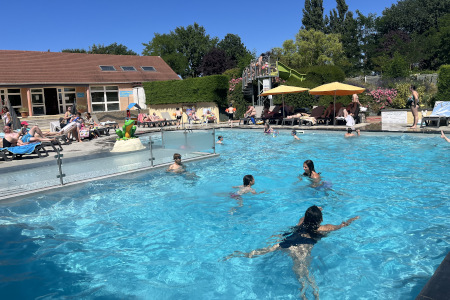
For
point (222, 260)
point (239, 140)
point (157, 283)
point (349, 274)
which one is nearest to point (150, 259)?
point (157, 283)

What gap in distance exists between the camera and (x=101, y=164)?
7938 millimetres

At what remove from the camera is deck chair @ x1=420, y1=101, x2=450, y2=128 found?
13.3 metres

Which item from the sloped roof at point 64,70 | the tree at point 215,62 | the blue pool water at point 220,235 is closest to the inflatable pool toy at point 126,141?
the blue pool water at point 220,235

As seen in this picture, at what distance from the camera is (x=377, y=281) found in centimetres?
393

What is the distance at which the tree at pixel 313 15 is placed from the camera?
60.8 metres

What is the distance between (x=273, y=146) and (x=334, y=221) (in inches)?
286

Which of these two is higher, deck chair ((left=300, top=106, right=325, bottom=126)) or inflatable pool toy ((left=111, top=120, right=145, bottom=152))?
deck chair ((left=300, top=106, right=325, bottom=126))

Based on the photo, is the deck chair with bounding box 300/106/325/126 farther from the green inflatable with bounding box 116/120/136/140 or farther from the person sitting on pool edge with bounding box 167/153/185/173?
the person sitting on pool edge with bounding box 167/153/185/173

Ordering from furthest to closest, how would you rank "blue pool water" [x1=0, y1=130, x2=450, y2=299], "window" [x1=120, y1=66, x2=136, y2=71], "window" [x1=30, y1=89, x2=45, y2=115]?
"window" [x1=120, y1=66, x2=136, y2=71], "window" [x1=30, y1=89, x2=45, y2=115], "blue pool water" [x1=0, y1=130, x2=450, y2=299]

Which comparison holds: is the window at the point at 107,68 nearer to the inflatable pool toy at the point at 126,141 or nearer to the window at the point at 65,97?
the window at the point at 65,97

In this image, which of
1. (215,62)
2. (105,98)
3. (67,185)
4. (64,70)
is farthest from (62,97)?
(215,62)

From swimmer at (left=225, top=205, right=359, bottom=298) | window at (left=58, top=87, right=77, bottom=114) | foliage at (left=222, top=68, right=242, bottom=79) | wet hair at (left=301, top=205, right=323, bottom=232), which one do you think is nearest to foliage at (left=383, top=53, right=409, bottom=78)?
foliage at (left=222, top=68, right=242, bottom=79)

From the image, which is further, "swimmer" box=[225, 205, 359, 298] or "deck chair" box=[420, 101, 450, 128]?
"deck chair" box=[420, 101, 450, 128]

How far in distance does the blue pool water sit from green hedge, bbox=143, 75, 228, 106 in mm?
16086
